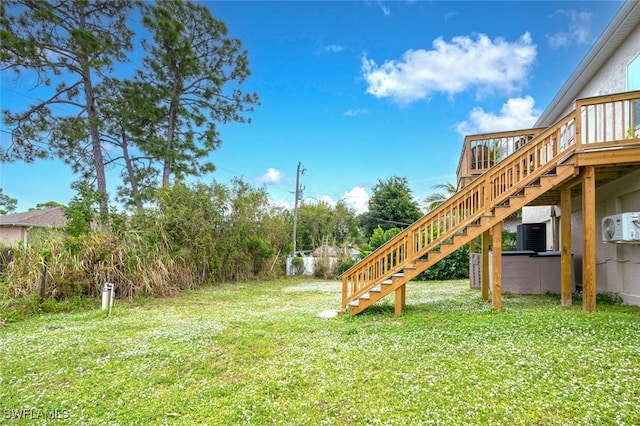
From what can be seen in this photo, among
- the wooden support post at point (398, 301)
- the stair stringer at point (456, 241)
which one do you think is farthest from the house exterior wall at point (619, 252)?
the wooden support post at point (398, 301)

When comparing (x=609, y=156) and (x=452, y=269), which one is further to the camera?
(x=452, y=269)

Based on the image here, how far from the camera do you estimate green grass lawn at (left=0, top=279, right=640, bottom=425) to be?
8.57 feet

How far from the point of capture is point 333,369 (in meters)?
3.47

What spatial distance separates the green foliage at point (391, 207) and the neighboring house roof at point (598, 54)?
12959 millimetres

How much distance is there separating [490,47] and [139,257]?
11.7 metres

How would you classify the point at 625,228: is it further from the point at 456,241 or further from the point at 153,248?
the point at 153,248

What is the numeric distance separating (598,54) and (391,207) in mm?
16157

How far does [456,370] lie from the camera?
3.29 m

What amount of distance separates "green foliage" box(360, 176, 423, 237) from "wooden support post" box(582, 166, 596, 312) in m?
17.1

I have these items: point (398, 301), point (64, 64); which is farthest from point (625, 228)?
point (64, 64)

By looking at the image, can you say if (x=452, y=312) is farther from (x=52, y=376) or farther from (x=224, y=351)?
(x=52, y=376)

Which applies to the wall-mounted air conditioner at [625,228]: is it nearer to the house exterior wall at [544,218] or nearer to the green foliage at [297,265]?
the house exterior wall at [544,218]

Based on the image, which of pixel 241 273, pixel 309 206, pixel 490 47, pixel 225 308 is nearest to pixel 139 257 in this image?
pixel 225 308

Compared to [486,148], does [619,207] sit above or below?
below
